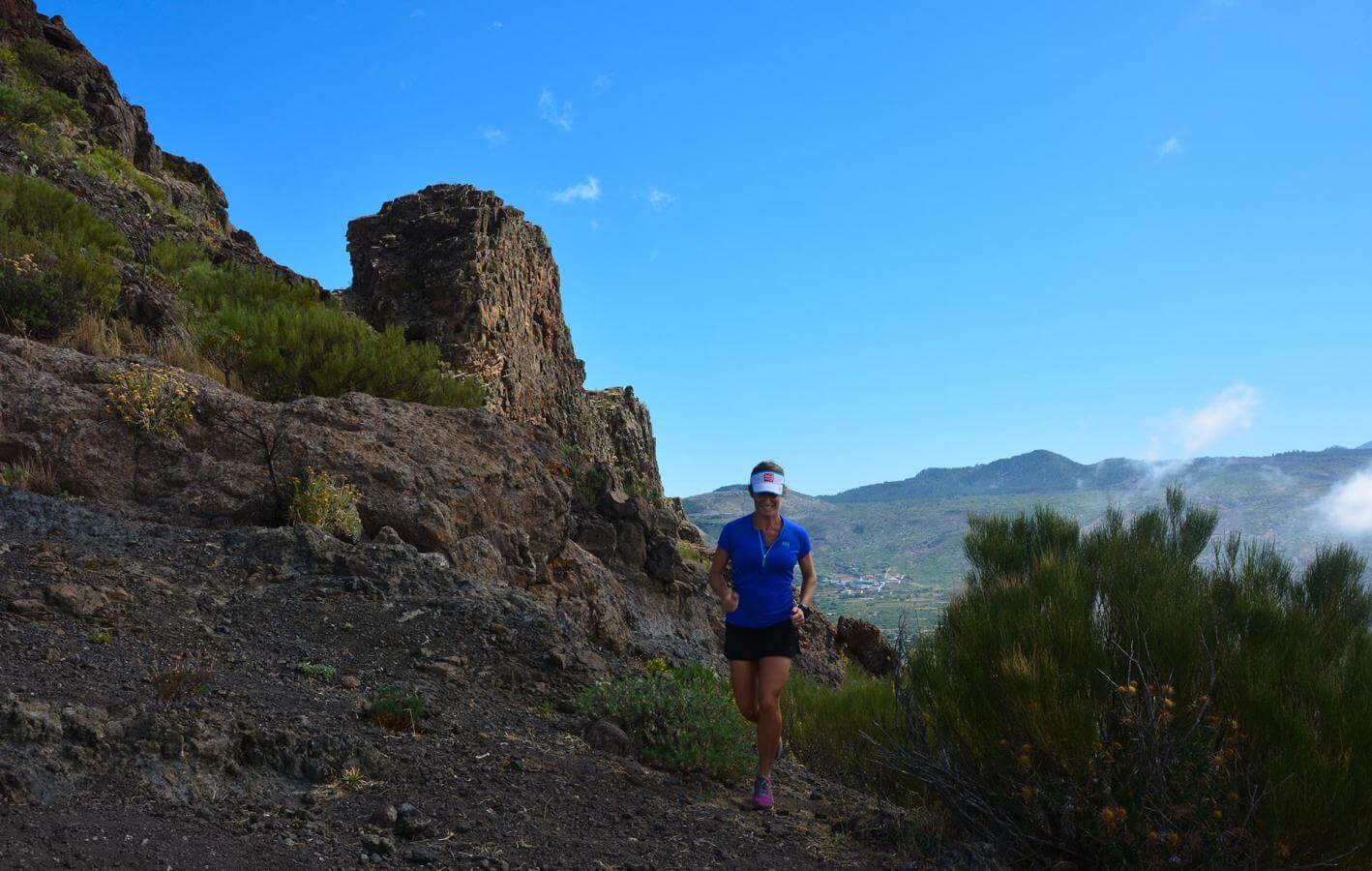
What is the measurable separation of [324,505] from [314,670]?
2.49 metres

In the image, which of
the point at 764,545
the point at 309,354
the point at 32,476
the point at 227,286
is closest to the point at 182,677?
the point at 764,545

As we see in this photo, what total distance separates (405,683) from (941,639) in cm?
349

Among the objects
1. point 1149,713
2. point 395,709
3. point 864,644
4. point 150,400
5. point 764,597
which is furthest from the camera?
point 864,644

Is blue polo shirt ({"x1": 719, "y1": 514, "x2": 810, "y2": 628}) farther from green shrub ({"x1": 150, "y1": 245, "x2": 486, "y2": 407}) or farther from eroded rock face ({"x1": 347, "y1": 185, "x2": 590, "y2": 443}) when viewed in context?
eroded rock face ({"x1": 347, "y1": 185, "x2": 590, "y2": 443})

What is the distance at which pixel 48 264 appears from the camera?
1009cm

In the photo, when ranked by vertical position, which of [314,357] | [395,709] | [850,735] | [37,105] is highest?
[37,105]

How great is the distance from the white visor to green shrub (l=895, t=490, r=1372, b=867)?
1301 mm

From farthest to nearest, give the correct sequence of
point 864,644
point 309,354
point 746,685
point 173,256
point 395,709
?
1. point 864,644
2. point 173,256
3. point 309,354
4. point 746,685
5. point 395,709

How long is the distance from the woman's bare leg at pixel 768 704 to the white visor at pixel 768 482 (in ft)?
3.23

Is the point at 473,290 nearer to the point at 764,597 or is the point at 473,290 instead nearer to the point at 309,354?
the point at 309,354

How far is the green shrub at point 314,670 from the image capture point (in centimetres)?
569

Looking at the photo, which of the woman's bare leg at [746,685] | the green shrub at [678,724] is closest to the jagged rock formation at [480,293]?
the green shrub at [678,724]

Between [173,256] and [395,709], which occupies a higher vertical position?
[173,256]

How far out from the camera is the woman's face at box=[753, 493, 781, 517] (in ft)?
17.3
